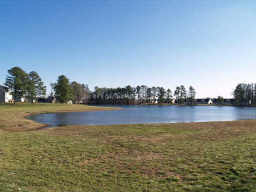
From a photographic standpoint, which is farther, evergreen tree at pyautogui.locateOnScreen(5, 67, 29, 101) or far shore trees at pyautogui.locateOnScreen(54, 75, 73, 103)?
far shore trees at pyautogui.locateOnScreen(54, 75, 73, 103)

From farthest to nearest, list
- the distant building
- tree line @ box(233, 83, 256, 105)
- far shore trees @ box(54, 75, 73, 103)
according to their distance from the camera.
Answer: the distant building < tree line @ box(233, 83, 256, 105) < far shore trees @ box(54, 75, 73, 103)

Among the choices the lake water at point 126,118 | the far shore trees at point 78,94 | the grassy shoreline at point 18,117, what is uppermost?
the far shore trees at point 78,94

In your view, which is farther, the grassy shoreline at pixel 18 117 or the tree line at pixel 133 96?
the tree line at pixel 133 96

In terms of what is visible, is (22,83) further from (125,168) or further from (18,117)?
(125,168)

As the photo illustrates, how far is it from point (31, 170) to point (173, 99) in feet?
509

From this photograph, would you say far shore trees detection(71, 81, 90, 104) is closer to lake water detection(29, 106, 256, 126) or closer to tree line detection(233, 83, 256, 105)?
lake water detection(29, 106, 256, 126)

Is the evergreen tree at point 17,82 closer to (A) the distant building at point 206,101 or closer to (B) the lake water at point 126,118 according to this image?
(B) the lake water at point 126,118

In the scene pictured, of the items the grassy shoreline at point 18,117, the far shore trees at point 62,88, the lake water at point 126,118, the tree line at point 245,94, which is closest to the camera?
the grassy shoreline at point 18,117

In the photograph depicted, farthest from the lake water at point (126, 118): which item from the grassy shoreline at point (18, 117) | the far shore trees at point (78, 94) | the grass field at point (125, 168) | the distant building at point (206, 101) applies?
the distant building at point (206, 101)

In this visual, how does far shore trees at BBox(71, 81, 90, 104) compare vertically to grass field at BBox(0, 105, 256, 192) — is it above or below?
above

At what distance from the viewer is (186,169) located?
784 cm

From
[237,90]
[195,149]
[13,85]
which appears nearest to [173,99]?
[237,90]

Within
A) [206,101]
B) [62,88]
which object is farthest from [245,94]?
[62,88]

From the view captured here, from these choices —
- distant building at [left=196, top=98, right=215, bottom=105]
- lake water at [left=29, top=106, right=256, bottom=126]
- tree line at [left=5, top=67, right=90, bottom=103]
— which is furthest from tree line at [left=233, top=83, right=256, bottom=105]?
tree line at [left=5, top=67, right=90, bottom=103]
